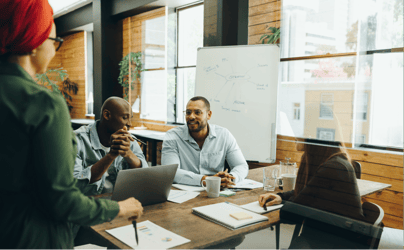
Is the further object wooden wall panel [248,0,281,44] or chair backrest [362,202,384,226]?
wooden wall panel [248,0,281,44]

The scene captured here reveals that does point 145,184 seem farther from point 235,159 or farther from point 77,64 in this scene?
point 77,64

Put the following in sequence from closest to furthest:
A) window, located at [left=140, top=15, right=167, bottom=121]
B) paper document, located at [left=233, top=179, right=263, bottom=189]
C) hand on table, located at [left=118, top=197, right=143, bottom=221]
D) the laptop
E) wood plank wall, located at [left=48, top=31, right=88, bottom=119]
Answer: hand on table, located at [left=118, top=197, right=143, bottom=221], the laptop, paper document, located at [left=233, top=179, right=263, bottom=189], window, located at [left=140, top=15, right=167, bottom=121], wood plank wall, located at [left=48, top=31, right=88, bottom=119]

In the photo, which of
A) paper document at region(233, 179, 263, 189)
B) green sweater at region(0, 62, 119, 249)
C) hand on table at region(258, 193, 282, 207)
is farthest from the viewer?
paper document at region(233, 179, 263, 189)

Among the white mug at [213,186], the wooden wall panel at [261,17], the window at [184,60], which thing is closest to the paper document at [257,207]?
the white mug at [213,186]

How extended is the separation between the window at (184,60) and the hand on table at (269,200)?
3.53 meters

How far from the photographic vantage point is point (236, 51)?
3104mm

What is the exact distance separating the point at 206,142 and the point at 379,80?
130cm

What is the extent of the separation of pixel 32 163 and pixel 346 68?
9.26 feet

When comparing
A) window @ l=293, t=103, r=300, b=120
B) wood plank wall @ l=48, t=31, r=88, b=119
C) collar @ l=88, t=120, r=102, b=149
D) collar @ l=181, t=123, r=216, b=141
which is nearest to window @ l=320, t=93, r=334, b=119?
window @ l=293, t=103, r=300, b=120

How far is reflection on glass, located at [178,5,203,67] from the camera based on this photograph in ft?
15.6

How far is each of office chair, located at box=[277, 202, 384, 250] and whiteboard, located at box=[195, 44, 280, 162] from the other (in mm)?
1513

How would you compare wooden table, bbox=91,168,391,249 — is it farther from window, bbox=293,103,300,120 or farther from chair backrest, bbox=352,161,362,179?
window, bbox=293,103,300,120

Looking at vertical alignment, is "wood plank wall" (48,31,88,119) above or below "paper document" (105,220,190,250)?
above

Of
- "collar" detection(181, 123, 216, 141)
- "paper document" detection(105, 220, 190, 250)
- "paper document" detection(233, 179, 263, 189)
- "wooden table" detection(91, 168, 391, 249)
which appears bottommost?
"paper document" detection(233, 179, 263, 189)
